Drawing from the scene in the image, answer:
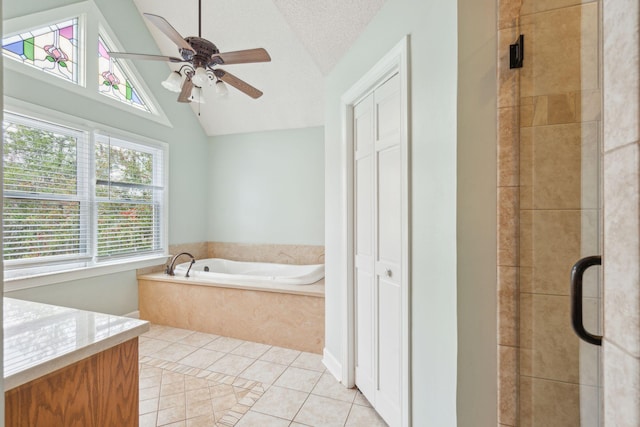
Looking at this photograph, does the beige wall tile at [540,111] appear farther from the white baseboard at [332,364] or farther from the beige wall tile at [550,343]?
the white baseboard at [332,364]

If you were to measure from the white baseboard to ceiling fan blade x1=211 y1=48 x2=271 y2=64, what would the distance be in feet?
7.54

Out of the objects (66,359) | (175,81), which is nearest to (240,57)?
(175,81)

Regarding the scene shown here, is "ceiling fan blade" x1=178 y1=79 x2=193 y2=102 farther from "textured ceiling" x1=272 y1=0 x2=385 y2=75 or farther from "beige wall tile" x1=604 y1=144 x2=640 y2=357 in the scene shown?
"beige wall tile" x1=604 y1=144 x2=640 y2=357

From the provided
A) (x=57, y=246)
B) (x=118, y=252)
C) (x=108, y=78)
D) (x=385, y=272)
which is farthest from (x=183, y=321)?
(x=108, y=78)

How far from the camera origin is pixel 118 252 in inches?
132

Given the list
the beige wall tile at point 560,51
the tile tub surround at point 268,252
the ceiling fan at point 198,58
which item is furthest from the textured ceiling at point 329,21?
the tile tub surround at point 268,252

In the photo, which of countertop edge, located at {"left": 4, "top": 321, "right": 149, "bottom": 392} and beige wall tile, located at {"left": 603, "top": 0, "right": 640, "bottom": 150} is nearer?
beige wall tile, located at {"left": 603, "top": 0, "right": 640, "bottom": 150}

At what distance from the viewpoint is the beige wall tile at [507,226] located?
3.43 feet

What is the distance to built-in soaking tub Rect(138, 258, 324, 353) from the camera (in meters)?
2.79

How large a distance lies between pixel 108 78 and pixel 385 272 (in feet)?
11.9

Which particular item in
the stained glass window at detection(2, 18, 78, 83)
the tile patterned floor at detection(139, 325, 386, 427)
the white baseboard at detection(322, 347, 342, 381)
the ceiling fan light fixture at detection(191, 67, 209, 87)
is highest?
the stained glass window at detection(2, 18, 78, 83)

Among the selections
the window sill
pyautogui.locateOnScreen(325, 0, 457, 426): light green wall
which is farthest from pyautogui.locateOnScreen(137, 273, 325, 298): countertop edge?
pyautogui.locateOnScreen(325, 0, 457, 426): light green wall

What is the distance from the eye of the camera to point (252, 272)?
14.1 feet

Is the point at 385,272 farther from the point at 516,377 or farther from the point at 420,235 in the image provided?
the point at 516,377
